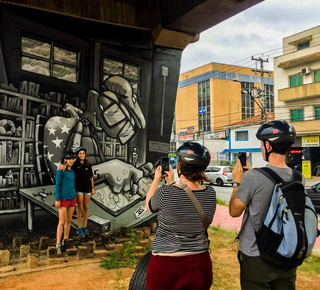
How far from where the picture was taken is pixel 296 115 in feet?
101

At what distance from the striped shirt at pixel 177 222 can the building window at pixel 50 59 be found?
429 centimetres

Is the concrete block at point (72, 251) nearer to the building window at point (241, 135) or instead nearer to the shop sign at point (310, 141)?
the shop sign at point (310, 141)

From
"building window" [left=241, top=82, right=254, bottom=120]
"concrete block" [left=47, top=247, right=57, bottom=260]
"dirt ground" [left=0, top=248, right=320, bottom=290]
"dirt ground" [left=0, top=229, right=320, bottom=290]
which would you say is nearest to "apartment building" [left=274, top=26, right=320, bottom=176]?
"dirt ground" [left=0, top=229, right=320, bottom=290]

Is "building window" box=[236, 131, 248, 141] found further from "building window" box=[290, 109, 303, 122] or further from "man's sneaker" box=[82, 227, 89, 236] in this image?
"man's sneaker" box=[82, 227, 89, 236]

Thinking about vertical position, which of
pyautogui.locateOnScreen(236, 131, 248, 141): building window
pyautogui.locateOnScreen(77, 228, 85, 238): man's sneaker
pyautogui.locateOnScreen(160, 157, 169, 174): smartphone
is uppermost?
pyautogui.locateOnScreen(236, 131, 248, 141): building window

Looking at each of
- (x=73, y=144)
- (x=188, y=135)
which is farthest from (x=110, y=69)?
(x=188, y=135)

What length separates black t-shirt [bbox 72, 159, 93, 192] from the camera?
19.4 ft

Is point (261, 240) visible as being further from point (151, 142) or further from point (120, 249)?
point (151, 142)

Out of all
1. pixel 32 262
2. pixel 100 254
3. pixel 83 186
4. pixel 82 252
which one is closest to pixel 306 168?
pixel 83 186

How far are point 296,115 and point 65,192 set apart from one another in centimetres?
3002

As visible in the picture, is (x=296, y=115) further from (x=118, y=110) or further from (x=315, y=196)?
(x=118, y=110)

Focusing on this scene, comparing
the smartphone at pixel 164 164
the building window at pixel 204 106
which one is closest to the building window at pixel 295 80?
the building window at pixel 204 106

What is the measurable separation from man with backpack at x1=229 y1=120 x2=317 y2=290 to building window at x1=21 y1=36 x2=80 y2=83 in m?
4.46

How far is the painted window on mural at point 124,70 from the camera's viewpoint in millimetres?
6359
